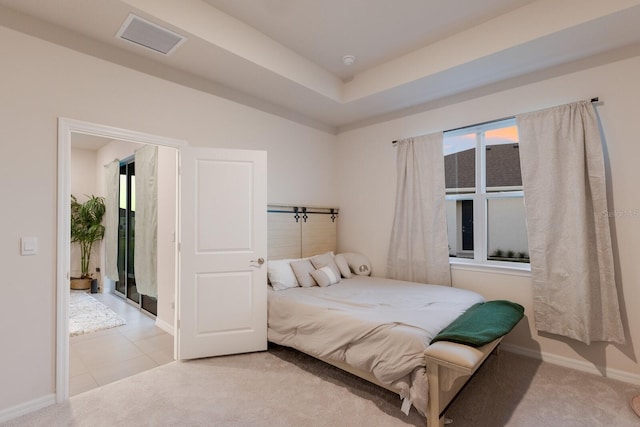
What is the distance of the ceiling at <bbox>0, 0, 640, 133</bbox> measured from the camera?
90.4 inches

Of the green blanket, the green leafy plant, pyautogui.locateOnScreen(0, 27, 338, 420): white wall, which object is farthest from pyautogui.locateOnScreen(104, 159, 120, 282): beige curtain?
the green blanket

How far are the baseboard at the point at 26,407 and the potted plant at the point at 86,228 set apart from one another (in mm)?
4260

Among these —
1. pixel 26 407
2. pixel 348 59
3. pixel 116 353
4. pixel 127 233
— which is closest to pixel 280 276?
pixel 116 353

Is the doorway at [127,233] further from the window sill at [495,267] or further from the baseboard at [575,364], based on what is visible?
the baseboard at [575,364]

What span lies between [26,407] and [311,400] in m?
1.94

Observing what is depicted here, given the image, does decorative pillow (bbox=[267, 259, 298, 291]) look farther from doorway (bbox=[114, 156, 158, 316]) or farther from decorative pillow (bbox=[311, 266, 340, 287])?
doorway (bbox=[114, 156, 158, 316])

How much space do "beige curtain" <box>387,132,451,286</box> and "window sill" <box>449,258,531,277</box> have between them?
13 cm

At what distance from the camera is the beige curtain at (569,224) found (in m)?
2.64

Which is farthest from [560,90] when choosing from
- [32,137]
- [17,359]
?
[17,359]

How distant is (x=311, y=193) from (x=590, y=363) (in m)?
3.33

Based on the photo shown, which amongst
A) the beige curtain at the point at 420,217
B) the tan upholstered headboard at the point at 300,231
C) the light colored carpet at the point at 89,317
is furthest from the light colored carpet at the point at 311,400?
the light colored carpet at the point at 89,317

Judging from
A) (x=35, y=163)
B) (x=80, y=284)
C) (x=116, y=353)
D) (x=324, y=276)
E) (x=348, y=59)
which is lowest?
(x=116, y=353)

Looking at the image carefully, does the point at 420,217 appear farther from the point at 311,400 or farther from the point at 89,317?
the point at 89,317

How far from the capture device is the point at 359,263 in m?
4.19
